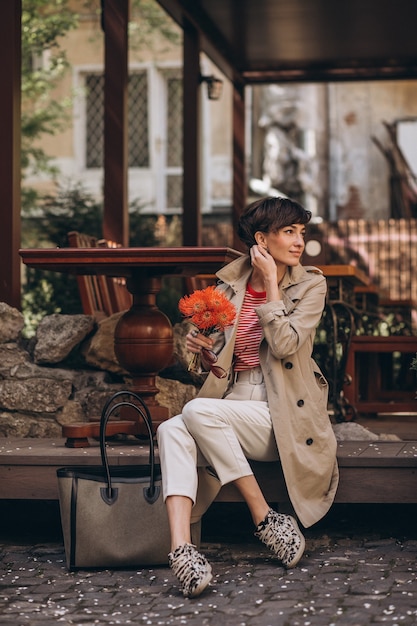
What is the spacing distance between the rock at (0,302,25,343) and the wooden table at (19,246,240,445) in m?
0.70

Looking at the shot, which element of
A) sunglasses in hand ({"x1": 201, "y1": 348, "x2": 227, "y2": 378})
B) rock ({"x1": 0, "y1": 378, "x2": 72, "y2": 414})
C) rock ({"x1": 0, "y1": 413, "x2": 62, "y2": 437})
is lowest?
rock ({"x1": 0, "y1": 413, "x2": 62, "y2": 437})

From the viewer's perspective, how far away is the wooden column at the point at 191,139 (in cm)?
1031

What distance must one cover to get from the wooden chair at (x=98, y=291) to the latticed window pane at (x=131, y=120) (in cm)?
1121

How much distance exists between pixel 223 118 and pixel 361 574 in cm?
1502

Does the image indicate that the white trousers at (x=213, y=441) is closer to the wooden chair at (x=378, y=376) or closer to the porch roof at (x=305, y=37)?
the wooden chair at (x=378, y=376)

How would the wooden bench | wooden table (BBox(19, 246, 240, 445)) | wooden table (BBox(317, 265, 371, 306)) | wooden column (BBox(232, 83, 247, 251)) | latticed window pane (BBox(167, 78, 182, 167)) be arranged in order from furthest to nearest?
latticed window pane (BBox(167, 78, 182, 167)) < wooden column (BBox(232, 83, 247, 251)) < wooden table (BBox(317, 265, 371, 306)) < wooden table (BBox(19, 246, 240, 445)) < the wooden bench

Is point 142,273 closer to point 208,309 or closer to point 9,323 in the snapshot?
point 9,323

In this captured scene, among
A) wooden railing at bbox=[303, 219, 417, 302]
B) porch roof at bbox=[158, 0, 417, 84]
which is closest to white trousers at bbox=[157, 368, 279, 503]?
porch roof at bbox=[158, 0, 417, 84]

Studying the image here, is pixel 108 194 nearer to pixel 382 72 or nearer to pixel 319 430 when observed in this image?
pixel 319 430

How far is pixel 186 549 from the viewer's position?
4234 mm

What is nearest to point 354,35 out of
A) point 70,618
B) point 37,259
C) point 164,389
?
point 164,389

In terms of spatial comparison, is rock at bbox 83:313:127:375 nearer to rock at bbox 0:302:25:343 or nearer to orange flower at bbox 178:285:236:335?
rock at bbox 0:302:25:343

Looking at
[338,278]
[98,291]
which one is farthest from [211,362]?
[98,291]

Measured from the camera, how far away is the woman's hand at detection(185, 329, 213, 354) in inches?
187
